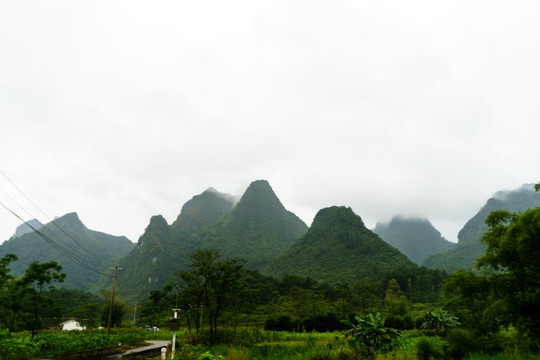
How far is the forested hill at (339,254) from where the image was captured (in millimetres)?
91562

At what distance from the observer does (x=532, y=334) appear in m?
13.3

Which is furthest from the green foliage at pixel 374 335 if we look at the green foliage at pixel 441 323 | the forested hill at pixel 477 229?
the forested hill at pixel 477 229

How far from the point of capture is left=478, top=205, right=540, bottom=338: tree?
1369 cm

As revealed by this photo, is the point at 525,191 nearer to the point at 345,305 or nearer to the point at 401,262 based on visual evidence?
the point at 401,262

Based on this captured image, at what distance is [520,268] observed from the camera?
15.5 metres

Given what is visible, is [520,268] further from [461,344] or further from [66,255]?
[66,255]

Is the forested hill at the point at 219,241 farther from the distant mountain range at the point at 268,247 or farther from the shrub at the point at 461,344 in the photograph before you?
the shrub at the point at 461,344

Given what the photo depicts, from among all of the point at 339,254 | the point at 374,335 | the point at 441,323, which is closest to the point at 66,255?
the point at 339,254

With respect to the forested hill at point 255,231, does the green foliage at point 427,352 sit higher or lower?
lower

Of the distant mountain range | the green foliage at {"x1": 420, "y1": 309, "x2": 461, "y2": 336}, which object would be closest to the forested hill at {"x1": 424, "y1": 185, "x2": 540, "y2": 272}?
the distant mountain range

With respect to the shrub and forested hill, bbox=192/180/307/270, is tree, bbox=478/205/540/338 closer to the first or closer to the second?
the shrub

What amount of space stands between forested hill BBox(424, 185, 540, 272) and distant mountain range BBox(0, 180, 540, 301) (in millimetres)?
360

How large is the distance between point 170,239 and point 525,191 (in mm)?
183488

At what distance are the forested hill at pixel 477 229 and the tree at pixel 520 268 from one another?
100627mm
